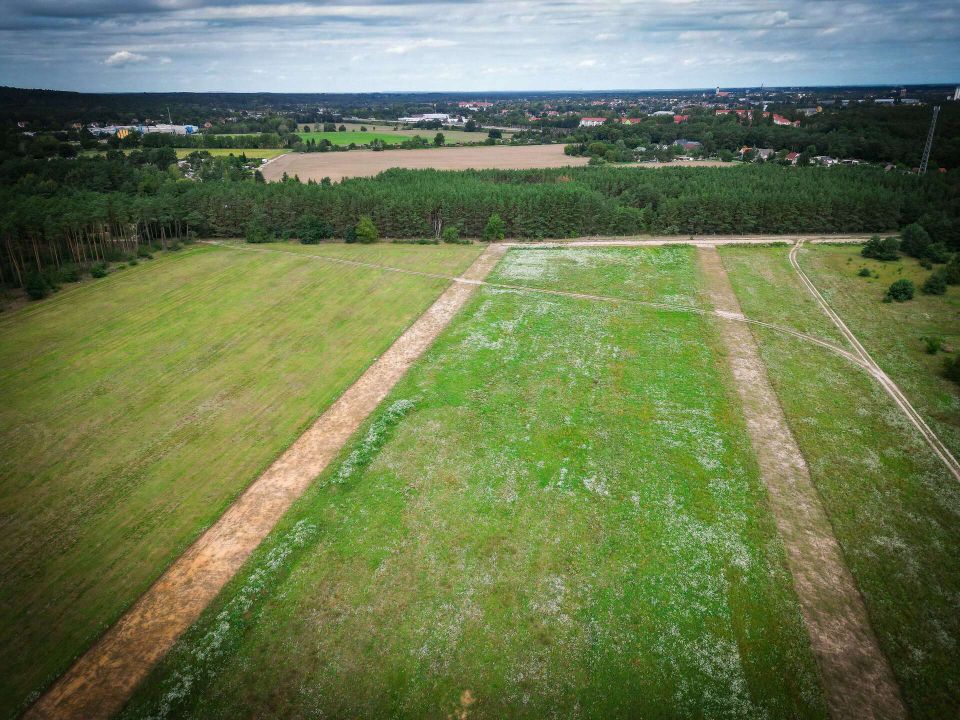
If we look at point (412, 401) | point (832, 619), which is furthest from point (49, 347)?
point (832, 619)

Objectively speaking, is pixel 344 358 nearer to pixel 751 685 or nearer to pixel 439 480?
pixel 439 480

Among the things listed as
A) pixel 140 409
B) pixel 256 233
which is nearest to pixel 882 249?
pixel 140 409

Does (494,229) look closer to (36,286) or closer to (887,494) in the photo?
(36,286)

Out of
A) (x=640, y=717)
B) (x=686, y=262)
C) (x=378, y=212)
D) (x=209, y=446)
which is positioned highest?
(x=378, y=212)

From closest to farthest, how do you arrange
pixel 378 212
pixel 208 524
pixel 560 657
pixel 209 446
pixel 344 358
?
pixel 560 657 < pixel 208 524 < pixel 209 446 < pixel 344 358 < pixel 378 212

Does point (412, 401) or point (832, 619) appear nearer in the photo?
point (832, 619)

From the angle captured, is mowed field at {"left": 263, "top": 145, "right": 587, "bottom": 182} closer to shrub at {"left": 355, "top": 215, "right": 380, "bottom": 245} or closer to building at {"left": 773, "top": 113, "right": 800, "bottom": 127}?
shrub at {"left": 355, "top": 215, "right": 380, "bottom": 245}

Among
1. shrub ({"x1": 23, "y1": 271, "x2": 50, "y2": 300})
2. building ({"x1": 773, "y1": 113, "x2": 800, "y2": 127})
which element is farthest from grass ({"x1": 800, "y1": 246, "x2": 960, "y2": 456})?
building ({"x1": 773, "y1": 113, "x2": 800, "y2": 127})
